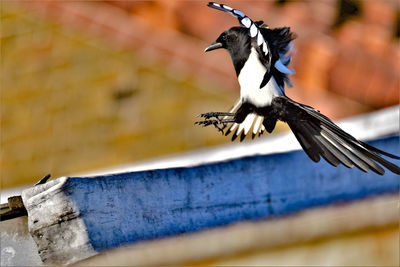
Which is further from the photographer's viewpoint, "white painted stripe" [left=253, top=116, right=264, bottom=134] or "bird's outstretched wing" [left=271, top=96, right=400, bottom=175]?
"white painted stripe" [left=253, top=116, right=264, bottom=134]

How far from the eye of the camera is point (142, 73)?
157 inches

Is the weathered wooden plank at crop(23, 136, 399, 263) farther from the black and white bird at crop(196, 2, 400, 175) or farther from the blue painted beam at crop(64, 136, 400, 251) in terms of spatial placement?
the black and white bird at crop(196, 2, 400, 175)

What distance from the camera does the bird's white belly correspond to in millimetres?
1770

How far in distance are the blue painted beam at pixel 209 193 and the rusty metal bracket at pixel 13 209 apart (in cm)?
11

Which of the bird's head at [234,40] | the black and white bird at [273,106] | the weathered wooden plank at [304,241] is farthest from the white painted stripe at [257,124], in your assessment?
the weathered wooden plank at [304,241]

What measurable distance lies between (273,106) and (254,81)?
85 mm

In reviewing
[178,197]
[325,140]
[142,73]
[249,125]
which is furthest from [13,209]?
[142,73]

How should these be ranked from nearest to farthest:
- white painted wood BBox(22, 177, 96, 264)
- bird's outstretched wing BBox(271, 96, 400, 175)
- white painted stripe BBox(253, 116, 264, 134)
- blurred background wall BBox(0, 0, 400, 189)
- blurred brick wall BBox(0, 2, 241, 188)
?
bird's outstretched wing BBox(271, 96, 400, 175)
white painted wood BBox(22, 177, 96, 264)
white painted stripe BBox(253, 116, 264, 134)
blurred background wall BBox(0, 0, 400, 189)
blurred brick wall BBox(0, 2, 241, 188)

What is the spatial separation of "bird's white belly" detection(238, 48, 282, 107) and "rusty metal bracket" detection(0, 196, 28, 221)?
54 cm

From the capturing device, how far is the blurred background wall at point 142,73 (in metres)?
3.26

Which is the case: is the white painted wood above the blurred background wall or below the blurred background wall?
below

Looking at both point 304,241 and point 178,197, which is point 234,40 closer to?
point 178,197

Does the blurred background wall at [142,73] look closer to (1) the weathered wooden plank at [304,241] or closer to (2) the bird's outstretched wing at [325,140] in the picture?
(1) the weathered wooden plank at [304,241]

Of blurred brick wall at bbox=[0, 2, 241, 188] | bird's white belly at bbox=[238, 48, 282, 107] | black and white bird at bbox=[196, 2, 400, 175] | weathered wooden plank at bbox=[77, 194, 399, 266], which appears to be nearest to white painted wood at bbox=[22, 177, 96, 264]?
weathered wooden plank at bbox=[77, 194, 399, 266]
